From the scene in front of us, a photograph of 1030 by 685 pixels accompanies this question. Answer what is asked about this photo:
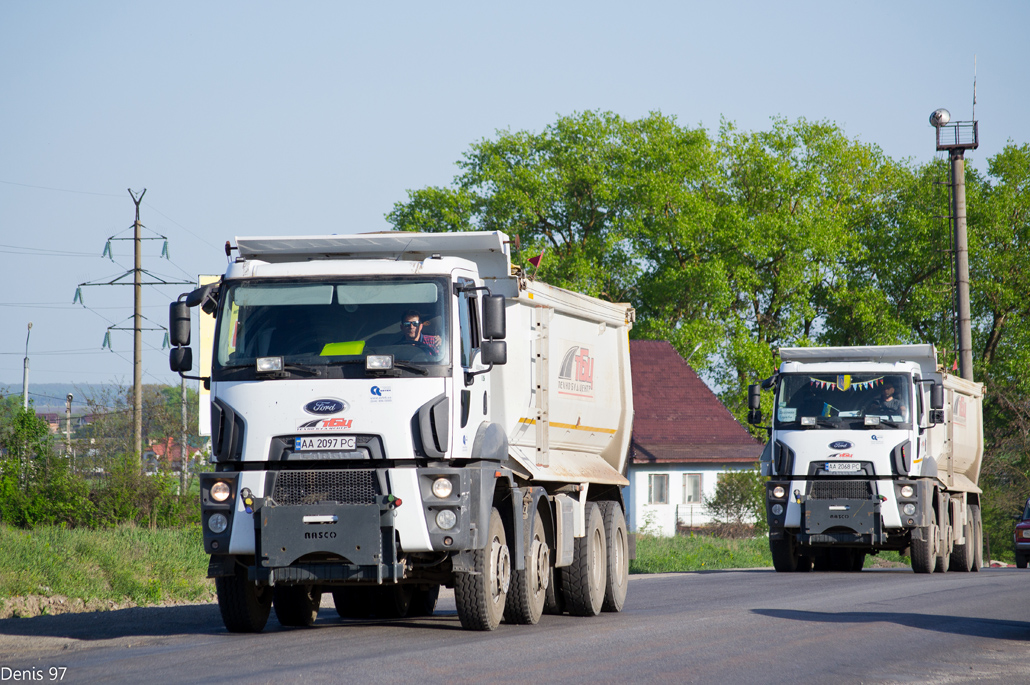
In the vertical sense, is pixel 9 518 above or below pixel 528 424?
below

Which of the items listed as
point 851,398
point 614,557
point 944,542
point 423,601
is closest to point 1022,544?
point 944,542

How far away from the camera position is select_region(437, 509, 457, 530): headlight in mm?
9859

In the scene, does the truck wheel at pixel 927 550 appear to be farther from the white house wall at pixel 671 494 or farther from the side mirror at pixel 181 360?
the white house wall at pixel 671 494

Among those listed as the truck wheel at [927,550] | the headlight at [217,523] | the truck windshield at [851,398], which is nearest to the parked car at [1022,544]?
the truck wheel at [927,550]

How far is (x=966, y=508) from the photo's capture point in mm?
26094

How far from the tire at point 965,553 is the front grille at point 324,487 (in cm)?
1870

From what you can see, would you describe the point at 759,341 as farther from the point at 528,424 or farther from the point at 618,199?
the point at 528,424

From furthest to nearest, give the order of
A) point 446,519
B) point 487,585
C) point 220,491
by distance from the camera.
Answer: point 487,585, point 220,491, point 446,519

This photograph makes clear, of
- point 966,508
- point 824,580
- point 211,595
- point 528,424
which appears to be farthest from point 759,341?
point 528,424

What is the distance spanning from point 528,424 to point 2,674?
5.28 m

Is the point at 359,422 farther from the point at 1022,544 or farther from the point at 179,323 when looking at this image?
the point at 1022,544

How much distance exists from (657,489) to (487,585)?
125ft

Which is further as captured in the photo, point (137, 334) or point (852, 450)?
point (137, 334)

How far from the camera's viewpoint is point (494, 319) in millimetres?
10180
